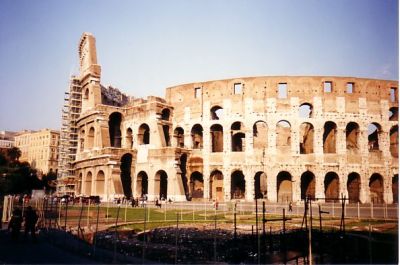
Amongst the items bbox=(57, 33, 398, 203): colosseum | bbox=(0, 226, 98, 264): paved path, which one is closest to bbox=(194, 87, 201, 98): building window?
bbox=(57, 33, 398, 203): colosseum

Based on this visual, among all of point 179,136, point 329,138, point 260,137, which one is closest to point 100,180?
point 179,136

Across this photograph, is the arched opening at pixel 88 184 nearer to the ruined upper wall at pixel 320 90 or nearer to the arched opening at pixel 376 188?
the ruined upper wall at pixel 320 90

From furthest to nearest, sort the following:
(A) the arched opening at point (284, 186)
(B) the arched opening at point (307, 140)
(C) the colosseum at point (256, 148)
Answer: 1. (B) the arched opening at point (307, 140)
2. (A) the arched opening at point (284, 186)
3. (C) the colosseum at point (256, 148)

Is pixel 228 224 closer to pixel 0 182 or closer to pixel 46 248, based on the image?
pixel 46 248

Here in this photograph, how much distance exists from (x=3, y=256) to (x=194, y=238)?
5910 mm

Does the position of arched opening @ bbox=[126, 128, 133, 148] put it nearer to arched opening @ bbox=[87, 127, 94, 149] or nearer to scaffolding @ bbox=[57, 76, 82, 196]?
arched opening @ bbox=[87, 127, 94, 149]

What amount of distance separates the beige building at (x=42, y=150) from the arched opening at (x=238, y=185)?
21098 millimetres

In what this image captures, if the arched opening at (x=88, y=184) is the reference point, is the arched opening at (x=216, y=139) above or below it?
above

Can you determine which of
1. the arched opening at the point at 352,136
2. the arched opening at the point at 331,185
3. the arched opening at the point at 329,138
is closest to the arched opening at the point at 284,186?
the arched opening at the point at 331,185

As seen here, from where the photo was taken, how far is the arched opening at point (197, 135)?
3603 centimetres

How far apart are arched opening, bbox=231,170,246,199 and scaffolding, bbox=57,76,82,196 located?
→ 18689 mm

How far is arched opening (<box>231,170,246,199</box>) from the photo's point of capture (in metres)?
33.9

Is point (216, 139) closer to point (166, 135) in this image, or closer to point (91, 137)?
point (166, 135)

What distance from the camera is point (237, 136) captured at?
37156 millimetres
